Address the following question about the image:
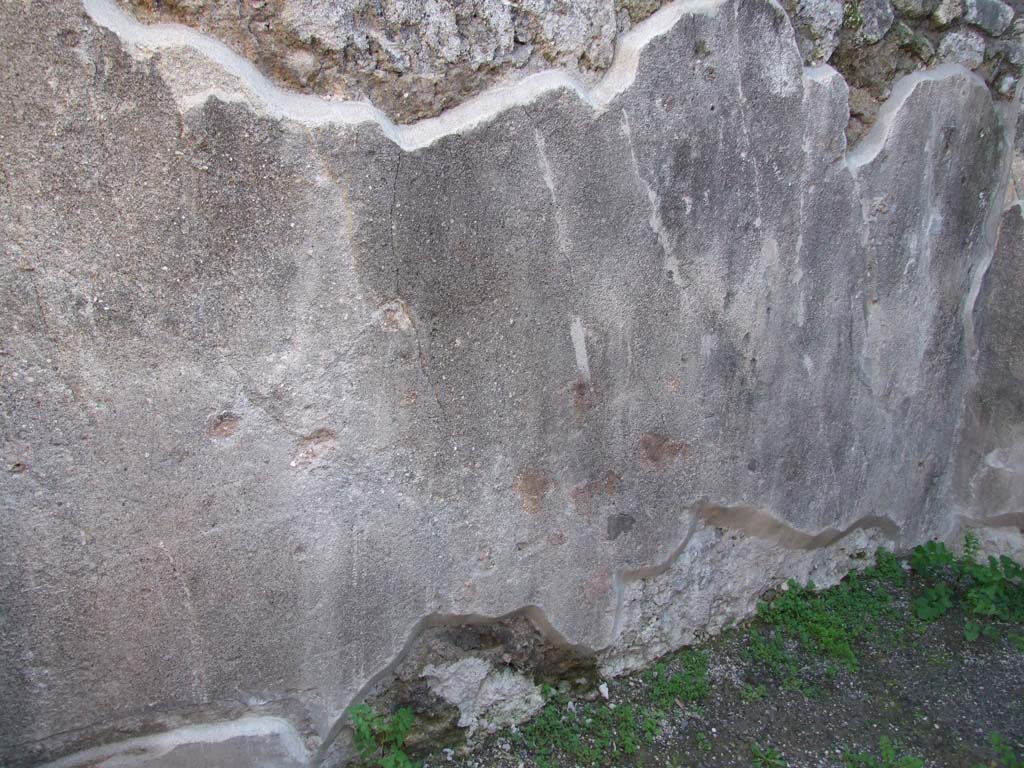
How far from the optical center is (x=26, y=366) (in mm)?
1455

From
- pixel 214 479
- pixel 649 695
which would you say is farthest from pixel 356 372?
pixel 649 695

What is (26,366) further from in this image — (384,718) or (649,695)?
(649,695)

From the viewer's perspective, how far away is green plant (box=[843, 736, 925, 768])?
211 cm

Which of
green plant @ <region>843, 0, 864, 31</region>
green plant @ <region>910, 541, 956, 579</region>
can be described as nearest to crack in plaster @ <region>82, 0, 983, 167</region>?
green plant @ <region>843, 0, 864, 31</region>

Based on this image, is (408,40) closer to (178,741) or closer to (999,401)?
(178,741)

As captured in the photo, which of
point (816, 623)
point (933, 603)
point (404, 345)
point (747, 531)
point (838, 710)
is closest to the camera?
point (404, 345)

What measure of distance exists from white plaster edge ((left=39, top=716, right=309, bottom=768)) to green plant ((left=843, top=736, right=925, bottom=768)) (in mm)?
1412

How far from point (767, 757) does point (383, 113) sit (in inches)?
73.9

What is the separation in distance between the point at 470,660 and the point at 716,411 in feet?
3.01

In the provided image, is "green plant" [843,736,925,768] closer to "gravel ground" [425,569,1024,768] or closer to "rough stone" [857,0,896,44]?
"gravel ground" [425,569,1024,768]

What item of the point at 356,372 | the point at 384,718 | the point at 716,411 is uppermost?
the point at 356,372

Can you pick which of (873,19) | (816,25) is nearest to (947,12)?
(873,19)

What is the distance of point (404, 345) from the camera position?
1.73 metres

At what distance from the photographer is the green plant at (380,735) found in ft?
6.15
